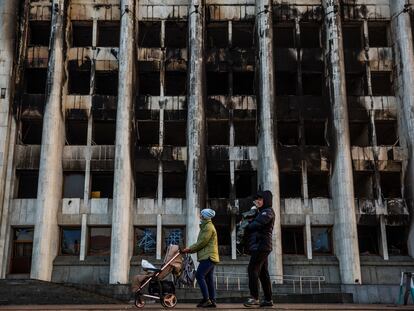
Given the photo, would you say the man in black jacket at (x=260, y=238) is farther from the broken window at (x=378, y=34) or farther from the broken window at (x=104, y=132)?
the broken window at (x=378, y=34)

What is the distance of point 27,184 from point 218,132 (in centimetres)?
1224

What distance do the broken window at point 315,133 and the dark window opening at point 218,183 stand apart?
599cm

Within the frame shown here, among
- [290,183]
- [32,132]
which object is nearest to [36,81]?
[32,132]

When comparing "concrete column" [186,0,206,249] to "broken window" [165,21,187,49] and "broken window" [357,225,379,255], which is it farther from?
"broken window" [357,225,379,255]

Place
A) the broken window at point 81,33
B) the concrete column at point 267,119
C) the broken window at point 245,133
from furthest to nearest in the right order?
1. the broken window at point 81,33
2. the broken window at point 245,133
3. the concrete column at point 267,119

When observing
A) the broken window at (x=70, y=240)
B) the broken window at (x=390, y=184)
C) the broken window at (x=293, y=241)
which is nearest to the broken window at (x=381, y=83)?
the broken window at (x=390, y=184)

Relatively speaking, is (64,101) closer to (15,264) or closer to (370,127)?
(15,264)

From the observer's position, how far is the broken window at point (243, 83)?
3397 cm

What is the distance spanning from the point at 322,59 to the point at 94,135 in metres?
15.2

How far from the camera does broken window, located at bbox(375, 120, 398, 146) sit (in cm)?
3278

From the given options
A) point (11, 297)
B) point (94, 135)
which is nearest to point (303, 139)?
point (94, 135)

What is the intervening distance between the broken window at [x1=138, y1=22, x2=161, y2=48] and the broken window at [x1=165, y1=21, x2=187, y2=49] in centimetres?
59

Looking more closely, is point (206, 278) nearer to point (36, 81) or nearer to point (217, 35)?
point (217, 35)

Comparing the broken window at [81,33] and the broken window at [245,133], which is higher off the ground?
the broken window at [81,33]
